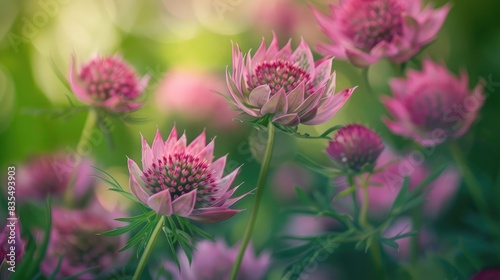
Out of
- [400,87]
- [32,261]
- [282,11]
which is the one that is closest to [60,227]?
[32,261]

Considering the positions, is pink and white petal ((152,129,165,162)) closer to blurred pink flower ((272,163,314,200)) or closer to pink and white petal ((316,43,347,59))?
blurred pink flower ((272,163,314,200))

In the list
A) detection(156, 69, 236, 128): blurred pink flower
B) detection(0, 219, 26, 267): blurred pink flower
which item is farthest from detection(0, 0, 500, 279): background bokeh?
detection(0, 219, 26, 267): blurred pink flower

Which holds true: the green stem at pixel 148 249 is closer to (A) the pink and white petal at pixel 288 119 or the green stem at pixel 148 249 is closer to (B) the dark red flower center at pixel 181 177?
(B) the dark red flower center at pixel 181 177

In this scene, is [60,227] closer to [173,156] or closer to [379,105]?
[173,156]

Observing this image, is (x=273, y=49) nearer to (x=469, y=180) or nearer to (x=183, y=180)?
(x=183, y=180)

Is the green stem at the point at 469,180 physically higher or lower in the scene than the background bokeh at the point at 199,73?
lower

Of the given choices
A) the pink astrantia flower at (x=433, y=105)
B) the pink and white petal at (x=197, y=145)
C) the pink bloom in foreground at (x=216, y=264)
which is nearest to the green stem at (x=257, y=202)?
the pink bloom in foreground at (x=216, y=264)
